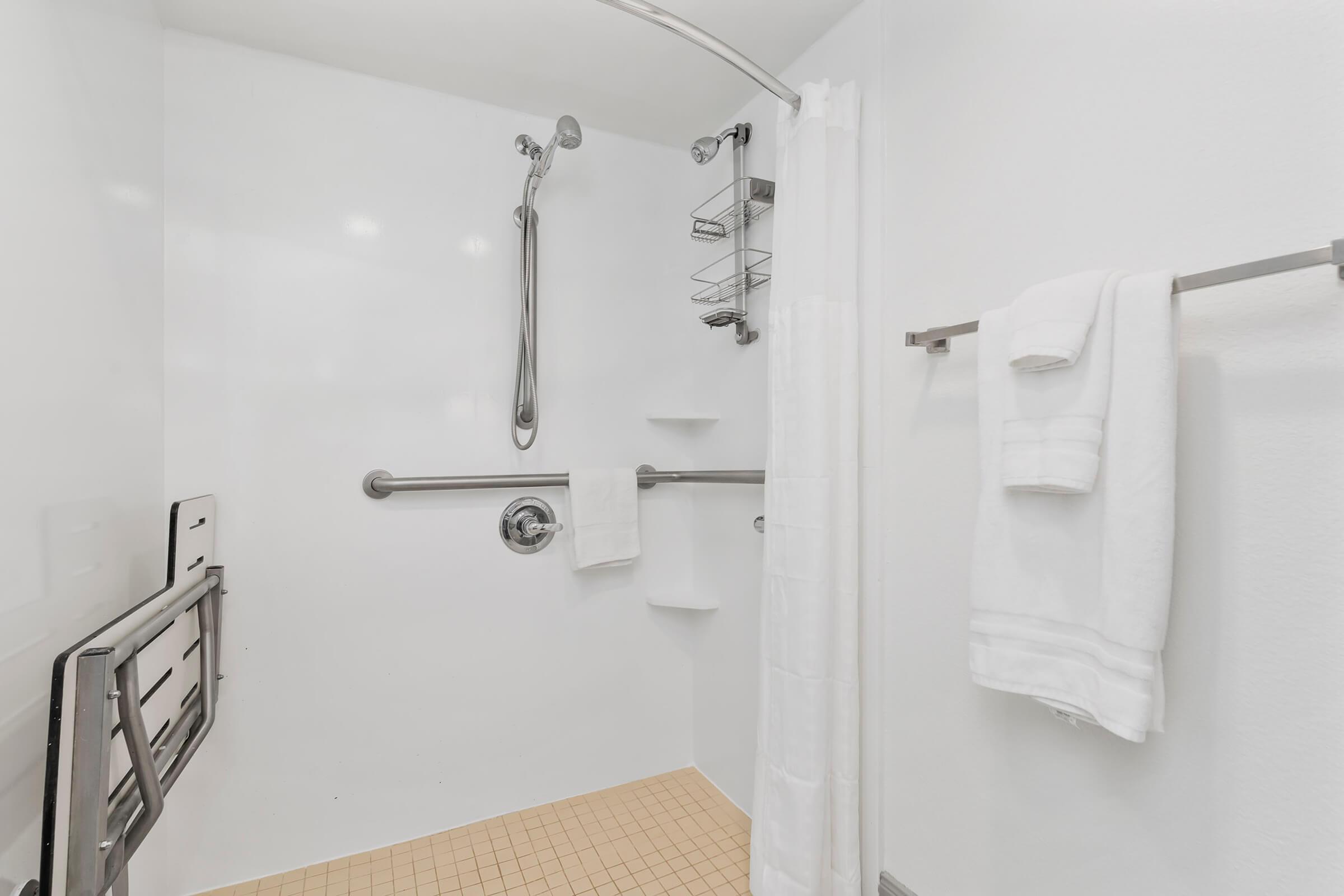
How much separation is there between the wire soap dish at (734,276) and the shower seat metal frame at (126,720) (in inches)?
50.8

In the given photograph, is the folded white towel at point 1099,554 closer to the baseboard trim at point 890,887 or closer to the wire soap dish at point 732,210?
the baseboard trim at point 890,887

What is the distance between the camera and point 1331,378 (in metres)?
0.65

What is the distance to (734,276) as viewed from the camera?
1622 mm

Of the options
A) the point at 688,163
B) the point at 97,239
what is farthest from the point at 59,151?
the point at 688,163

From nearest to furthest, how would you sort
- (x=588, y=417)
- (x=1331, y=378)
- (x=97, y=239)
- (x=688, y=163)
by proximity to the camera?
(x=1331, y=378) < (x=97, y=239) < (x=588, y=417) < (x=688, y=163)

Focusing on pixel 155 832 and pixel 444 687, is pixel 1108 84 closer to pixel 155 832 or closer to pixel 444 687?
pixel 444 687

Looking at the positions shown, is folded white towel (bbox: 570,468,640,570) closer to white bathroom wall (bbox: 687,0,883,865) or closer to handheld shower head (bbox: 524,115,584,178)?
white bathroom wall (bbox: 687,0,883,865)

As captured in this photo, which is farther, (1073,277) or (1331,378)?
(1073,277)

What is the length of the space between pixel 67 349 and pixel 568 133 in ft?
3.44

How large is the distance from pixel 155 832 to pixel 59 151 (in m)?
1.40

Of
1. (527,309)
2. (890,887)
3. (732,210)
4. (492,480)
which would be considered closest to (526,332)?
(527,309)

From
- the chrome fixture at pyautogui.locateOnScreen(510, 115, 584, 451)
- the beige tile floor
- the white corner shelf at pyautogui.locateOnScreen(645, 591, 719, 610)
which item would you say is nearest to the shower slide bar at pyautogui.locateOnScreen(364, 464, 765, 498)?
the chrome fixture at pyautogui.locateOnScreen(510, 115, 584, 451)

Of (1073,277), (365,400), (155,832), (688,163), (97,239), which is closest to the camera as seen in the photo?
(1073,277)

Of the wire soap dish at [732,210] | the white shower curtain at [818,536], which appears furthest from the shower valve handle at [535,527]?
the wire soap dish at [732,210]
